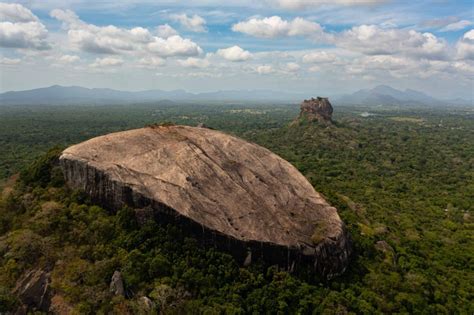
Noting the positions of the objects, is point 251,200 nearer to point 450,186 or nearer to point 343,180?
point 343,180

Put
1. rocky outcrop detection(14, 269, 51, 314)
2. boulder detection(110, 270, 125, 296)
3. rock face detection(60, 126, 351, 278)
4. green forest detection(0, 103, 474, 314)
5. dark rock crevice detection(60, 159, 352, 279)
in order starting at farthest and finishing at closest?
rock face detection(60, 126, 351, 278) < dark rock crevice detection(60, 159, 352, 279) < green forest detection(0, 103, 474, 314) < boulder detection(110, 270, 125, 296) < rocky outcrop detection(14, 269, 51, 314)

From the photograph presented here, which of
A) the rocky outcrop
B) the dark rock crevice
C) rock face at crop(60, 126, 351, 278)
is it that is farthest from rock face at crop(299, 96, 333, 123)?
the rocky outcrop

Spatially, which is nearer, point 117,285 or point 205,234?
point 117,285

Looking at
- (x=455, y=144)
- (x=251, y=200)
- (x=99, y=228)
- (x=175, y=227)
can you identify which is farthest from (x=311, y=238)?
(x=455, y=144)

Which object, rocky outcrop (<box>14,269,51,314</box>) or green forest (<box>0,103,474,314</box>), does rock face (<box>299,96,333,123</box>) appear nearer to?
green forest (<box>0,103,474,314</box>)

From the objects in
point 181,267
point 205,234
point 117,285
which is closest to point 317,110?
point 205,234

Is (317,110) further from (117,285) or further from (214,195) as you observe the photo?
(117,285)
